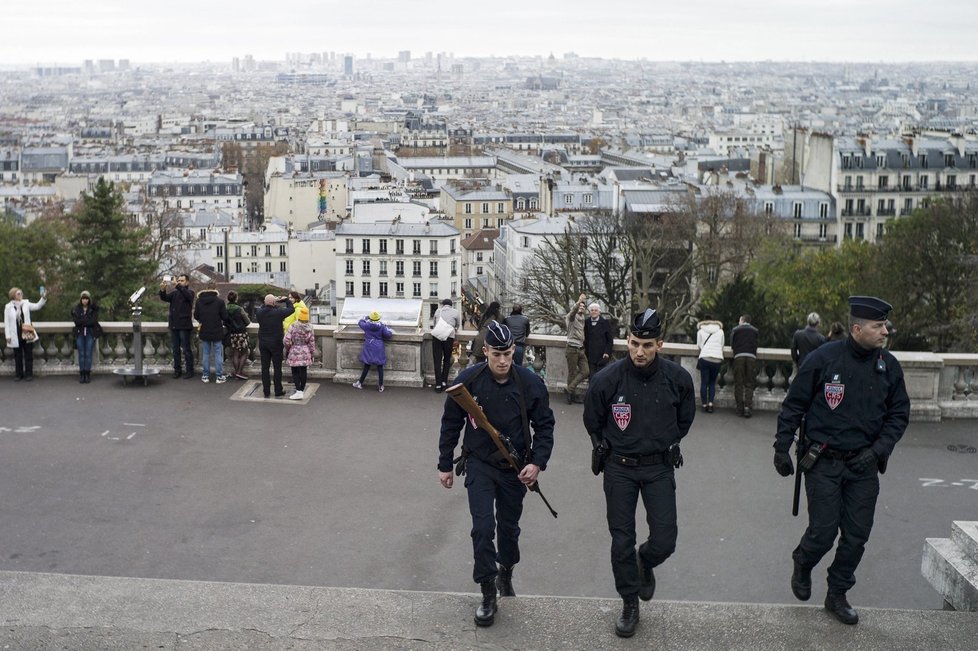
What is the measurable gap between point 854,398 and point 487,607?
2.13 m

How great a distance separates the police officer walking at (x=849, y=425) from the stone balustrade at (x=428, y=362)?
5907 millimetres

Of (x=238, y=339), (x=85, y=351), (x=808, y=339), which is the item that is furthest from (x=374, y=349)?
(x=808, y=339)

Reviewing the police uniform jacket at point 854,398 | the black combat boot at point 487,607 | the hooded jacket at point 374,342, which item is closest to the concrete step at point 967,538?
the police uniform jacket at point 854,398

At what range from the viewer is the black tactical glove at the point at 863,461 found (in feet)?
22.0

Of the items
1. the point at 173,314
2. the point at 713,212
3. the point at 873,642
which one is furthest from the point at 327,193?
the point at 873,642

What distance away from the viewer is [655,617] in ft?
21.3

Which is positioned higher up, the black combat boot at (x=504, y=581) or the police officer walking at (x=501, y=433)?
the police officer walking at (x=501, y=433)

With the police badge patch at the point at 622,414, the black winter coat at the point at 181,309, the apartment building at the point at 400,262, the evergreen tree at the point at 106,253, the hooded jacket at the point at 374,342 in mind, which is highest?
the police badge patch at the point at 622,414

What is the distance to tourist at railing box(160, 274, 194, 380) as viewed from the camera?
536 inches

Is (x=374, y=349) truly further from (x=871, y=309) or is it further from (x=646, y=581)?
(x=871, y=309)

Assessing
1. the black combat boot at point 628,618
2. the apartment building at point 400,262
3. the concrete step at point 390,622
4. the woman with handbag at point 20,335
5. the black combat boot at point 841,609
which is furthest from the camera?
the apartment building at point 400,262

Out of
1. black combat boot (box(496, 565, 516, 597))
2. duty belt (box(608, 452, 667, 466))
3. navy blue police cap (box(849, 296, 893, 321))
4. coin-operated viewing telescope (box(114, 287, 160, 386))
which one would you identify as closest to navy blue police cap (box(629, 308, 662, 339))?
duty belt (box(608, 452, 667, 466))

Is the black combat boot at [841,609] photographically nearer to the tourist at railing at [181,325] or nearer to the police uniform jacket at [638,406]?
the police uniform jacket at [638,406]

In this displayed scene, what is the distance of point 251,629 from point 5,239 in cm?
4383
